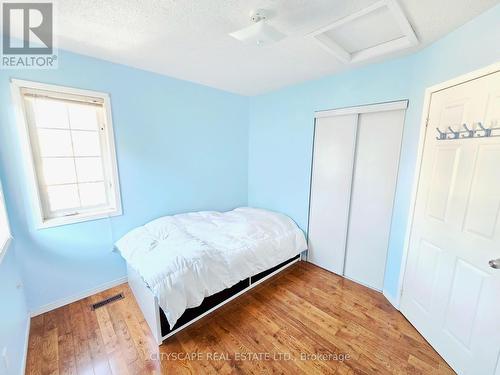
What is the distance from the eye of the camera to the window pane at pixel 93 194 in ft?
6.96

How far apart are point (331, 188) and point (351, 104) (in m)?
0.98

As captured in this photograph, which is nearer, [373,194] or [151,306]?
[151,306]

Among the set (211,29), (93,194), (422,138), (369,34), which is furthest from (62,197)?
(422,138)

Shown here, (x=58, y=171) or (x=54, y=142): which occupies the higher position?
(x=54, y=142)

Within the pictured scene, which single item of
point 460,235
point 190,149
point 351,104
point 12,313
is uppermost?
point 351,104

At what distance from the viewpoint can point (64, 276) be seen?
198 cm

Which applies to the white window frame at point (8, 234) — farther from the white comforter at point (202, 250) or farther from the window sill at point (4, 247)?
the white comforter at point (202, 250)

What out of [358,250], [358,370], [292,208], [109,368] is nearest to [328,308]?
[358,370]

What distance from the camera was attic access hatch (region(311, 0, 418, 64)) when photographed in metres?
1.34

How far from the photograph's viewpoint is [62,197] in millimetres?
2000

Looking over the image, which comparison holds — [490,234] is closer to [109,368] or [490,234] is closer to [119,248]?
[109,368]

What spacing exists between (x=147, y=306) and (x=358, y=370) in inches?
66.1

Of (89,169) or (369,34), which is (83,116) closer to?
(89,169)

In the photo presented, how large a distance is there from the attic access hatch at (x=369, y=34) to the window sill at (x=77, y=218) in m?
2.52
